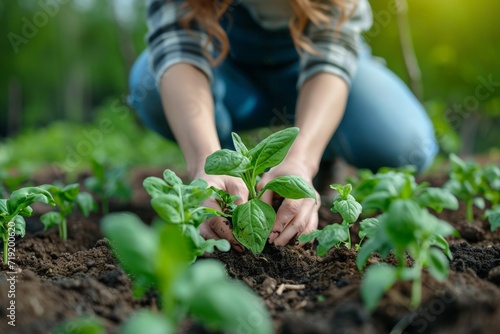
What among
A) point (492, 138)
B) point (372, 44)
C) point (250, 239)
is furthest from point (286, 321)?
point (492, 138)

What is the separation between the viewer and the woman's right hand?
144 cm

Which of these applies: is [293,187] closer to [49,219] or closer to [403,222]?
[403,222]

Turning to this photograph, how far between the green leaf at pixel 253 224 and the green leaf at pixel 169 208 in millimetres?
200

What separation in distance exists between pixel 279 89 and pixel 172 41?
2.60 ft

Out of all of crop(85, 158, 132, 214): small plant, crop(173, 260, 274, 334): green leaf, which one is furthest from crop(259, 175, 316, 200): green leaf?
crop(85, 158, 132, 214): small plant

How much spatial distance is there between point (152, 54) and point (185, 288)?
1.66 metres

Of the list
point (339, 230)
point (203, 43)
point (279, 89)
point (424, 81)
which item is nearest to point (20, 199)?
point (339, 230)

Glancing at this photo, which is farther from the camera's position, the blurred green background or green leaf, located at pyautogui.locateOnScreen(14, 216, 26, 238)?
the blurred green background

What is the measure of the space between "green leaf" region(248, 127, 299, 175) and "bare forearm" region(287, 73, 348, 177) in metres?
0.39

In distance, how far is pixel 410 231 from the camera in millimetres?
958

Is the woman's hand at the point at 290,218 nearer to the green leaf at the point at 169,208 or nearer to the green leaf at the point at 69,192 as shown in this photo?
the green leaf at the point at 169,208

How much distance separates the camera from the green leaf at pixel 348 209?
1.31 metres

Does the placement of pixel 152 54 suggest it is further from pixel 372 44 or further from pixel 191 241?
pixel 372 44

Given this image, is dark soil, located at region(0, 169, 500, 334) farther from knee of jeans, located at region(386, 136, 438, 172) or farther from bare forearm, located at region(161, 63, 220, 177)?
knee of jeans, located at region(386, 136, 438, 172)
